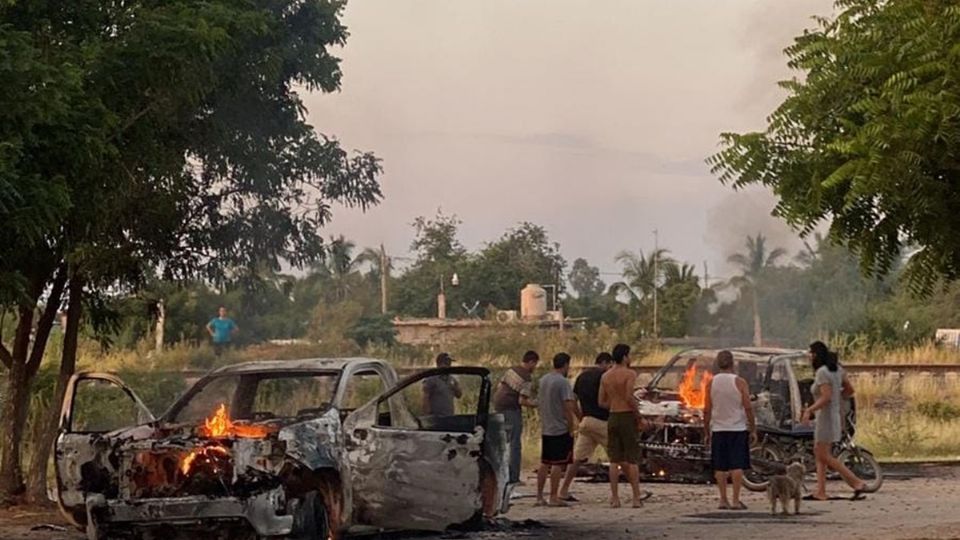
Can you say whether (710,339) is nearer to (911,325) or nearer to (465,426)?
(911,325)

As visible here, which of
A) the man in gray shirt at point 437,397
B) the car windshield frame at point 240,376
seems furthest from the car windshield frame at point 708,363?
the car windshield frame at point 240,376

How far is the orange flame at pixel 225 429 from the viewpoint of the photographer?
14.0m

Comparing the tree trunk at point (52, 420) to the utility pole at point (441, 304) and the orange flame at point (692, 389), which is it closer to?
the orange flame at point (692, 389)

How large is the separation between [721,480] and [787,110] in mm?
6958

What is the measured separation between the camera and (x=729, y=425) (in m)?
18.4

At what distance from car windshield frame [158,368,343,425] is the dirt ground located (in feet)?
5.85

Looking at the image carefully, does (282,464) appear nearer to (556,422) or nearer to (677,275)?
(556,422)

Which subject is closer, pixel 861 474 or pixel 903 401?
pixel 861 474

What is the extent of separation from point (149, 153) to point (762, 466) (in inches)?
375

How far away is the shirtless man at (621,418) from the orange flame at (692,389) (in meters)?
2.80

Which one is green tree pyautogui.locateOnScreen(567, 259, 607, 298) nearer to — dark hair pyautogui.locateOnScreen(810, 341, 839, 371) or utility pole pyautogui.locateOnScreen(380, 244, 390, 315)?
utility pole pyautogui.locateOnScreen(380, 244, 390, 315)

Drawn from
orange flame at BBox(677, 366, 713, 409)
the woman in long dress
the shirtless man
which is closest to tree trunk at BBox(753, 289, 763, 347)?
orange flame at BBox(677, 366, 713, 409)

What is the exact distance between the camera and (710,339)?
52.4 metres

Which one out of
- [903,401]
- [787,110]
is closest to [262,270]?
[787,110]
